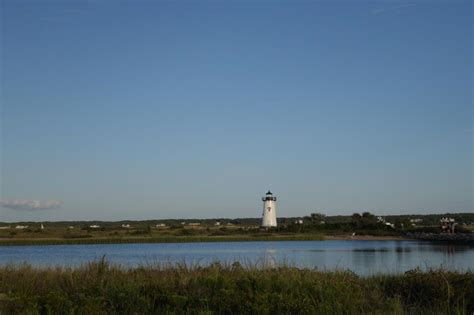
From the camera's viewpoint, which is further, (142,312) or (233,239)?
(233,239)

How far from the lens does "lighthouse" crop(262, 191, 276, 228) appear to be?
86.5 metres

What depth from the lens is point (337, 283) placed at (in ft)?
45.3

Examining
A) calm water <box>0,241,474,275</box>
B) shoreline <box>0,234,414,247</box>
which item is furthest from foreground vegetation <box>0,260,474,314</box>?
shoreline <box>0,234,414,247</box>

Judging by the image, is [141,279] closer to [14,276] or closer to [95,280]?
[95,280]

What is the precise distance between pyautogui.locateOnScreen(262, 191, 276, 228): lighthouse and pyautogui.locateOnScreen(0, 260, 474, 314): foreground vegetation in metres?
69.3

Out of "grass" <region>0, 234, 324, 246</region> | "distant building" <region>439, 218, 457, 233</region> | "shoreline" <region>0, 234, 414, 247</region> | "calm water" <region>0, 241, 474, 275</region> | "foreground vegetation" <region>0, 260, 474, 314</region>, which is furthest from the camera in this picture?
"distant building" <region>439, 218, 457, 233</region>

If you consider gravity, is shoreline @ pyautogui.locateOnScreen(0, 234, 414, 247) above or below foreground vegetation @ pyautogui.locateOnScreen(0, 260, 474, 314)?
below

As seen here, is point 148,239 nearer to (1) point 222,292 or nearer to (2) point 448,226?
(2) point 448,226

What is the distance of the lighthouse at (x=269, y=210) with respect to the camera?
284ft

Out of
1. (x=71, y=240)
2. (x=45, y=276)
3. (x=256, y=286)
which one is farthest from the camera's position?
(x=71, y=240)

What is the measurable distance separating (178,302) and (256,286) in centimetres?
200

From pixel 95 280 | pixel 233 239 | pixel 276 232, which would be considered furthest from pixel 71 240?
pixel 95 280

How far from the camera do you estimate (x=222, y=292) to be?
12867 mm

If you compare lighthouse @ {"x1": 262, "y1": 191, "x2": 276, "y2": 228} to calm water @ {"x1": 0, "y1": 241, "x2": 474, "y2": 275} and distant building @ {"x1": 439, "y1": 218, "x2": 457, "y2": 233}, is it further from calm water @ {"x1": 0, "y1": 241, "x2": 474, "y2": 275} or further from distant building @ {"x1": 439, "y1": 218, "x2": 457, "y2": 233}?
calm water @ {"x1": 0, "y1": 241, "x2": 474, "y2": 275}
